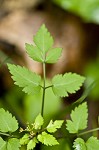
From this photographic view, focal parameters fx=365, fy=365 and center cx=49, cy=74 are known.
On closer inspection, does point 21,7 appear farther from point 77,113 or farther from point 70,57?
point 77,113

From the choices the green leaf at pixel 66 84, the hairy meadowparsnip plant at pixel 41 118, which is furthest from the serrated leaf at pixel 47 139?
the green leaf at pixel 66 84

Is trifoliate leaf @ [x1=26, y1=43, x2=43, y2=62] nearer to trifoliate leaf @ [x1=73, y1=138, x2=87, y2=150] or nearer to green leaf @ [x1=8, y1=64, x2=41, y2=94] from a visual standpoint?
green leaf @ [x1=8, y1=64, x2=41, y2=94]

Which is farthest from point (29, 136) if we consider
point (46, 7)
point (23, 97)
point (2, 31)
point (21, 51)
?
point (46, 7)

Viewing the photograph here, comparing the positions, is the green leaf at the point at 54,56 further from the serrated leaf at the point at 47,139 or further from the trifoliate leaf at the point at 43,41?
the serrated leaf at the point at 47,139

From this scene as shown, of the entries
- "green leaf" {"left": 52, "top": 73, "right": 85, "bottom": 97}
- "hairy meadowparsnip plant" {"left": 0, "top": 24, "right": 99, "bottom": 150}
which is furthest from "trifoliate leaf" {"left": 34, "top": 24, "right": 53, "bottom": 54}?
"green leaf" {"left": 52, "top": 73, "right": 85, "bottom": 97}

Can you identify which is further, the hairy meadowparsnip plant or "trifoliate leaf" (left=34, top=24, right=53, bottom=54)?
"trifoliate leaf" (left=34, top=24, right=53, bottom=54)

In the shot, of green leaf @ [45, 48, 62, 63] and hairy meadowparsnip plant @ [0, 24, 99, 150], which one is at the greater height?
green leaf @ [45, 48, 62, 63]
